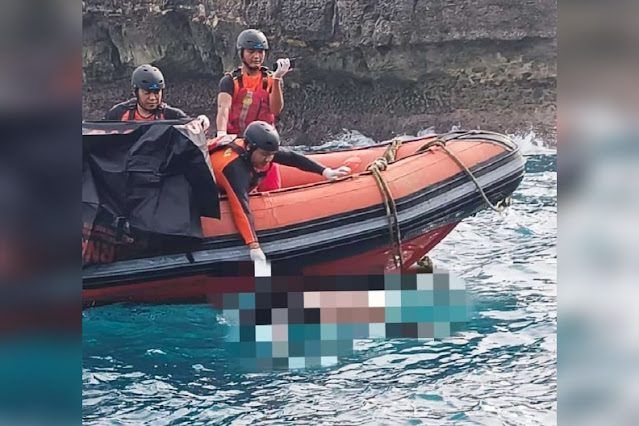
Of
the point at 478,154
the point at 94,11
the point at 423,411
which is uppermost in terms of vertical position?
the point at 94,11

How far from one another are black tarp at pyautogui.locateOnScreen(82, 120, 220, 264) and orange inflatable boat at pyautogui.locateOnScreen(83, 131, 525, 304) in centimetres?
7

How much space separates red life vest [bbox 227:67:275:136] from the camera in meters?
3.27

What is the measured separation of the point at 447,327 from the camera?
10.9 ft

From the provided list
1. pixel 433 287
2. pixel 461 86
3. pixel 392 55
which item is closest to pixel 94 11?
pixel 392 55

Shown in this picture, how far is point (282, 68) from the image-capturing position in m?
3.29

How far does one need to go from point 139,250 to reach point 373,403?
1029mm

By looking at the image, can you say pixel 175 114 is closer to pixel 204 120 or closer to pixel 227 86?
pixel 204 120

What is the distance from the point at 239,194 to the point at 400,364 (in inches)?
34.2

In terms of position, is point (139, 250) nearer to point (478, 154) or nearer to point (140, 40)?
point (140, 40)

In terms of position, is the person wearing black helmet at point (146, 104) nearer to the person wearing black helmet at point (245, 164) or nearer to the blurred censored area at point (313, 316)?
the person wearing black helmet at point (245, 164)
